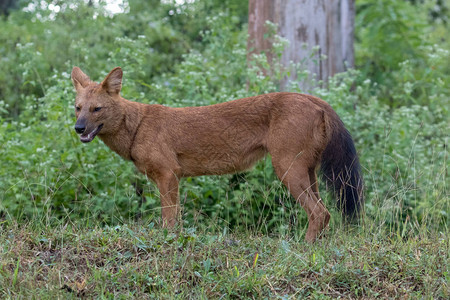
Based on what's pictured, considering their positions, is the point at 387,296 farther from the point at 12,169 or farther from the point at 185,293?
the point at 12,169

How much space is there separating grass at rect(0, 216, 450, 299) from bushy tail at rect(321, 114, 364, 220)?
59 cm

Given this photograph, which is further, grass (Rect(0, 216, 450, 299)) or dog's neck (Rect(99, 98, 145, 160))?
dog's neck (Rect(99, 98, 145, 160))

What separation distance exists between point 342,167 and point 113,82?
2335mm

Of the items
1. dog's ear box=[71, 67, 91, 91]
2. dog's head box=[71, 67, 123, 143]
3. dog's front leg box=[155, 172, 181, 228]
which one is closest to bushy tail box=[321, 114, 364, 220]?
dog's front leg box=[155, 172, 181, 228]

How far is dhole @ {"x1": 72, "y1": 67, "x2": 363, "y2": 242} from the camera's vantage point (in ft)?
15.9

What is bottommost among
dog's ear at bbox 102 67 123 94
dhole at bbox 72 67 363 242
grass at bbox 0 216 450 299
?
grass at bbox 0 216 450 299

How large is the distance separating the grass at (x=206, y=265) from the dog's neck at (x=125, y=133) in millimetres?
1262

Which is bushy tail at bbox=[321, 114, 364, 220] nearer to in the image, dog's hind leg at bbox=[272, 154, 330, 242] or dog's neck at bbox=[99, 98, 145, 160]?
dog's hind leg at bbox=[272, 154, 330, 242]

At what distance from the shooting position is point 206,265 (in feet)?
12.0

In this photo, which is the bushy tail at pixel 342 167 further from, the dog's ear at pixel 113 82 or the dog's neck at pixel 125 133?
the dog's ear at pixel 113 82

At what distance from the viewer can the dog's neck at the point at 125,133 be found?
534 cm

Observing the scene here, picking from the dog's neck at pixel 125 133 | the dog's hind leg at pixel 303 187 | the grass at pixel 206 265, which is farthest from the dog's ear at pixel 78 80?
the dog's hind leg at pixel 303 187

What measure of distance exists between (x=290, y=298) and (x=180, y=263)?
0.79 metres

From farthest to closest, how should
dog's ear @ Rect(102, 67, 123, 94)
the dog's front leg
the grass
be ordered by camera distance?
1. dog's ear @ Rect(102, 67, 123, 94)
2. the dog's front leg
3. the grass
